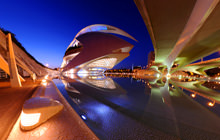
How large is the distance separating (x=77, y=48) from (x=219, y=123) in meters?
25.7

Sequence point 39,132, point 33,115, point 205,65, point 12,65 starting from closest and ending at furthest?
point 39,132, point 33,115, point 12,65, point 205,65

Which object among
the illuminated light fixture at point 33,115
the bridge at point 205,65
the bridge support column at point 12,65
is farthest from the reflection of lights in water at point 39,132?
the bridge at point 205,65

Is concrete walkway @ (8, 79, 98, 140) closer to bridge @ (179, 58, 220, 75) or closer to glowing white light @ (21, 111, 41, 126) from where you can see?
glowing white light @ (21, 111, 41, 126)

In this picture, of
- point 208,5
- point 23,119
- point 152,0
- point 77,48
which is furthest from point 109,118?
point 77,48

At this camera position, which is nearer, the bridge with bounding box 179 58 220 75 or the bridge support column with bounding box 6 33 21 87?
the bridge support column with bounding box 6 33 21 87

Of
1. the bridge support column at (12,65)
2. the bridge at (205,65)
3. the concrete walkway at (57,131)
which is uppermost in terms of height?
the bridge at (205,65)

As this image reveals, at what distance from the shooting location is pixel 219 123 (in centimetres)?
173

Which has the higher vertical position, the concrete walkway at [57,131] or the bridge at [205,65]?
the bridge at [205,65]

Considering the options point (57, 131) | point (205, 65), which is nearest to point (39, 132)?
point (57, 131)

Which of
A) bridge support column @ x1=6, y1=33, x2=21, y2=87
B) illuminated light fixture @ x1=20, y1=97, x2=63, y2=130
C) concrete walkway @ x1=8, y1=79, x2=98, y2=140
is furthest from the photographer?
bridge support column @ x1=6, y1=33, x2=21, y2=87

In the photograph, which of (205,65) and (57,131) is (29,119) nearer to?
(57,131)

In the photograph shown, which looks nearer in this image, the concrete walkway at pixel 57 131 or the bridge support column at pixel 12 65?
the concrete walkway at pixel 57 131

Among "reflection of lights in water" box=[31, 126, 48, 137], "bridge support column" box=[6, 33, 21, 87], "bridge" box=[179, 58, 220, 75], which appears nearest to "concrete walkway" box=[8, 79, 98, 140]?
"reflection of lights in water" box=[31, 126, 48, 137]

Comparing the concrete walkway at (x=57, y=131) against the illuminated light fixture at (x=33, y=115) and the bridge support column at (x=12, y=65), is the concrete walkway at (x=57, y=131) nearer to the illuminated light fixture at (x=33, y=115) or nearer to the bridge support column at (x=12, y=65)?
the illuminated light fixture at (x=33, y=115)
